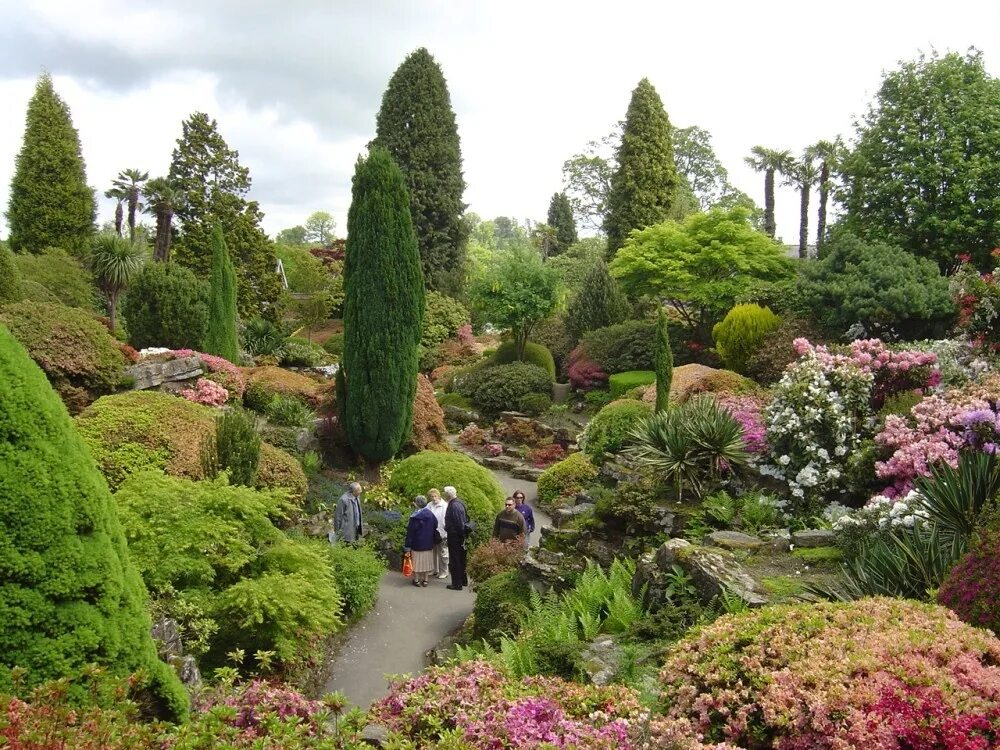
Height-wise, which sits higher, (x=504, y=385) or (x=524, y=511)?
(x=504, y=385)

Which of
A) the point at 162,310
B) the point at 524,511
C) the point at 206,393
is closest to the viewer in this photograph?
the point at 524,511

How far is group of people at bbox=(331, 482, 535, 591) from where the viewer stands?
11.2 meters

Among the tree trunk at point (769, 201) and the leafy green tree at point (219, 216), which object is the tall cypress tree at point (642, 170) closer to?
the tree trunk at point (769, 201)

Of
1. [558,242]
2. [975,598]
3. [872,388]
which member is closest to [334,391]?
[872,388]

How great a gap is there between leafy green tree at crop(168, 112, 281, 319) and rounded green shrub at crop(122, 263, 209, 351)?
29.1 ft

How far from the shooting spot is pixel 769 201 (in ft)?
135

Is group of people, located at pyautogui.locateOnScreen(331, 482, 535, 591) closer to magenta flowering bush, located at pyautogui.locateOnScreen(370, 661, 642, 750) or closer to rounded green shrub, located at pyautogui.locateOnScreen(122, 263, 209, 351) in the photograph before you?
magenta flowering bush, located at pyautogui.locateOnScreen(370, 661, 642, 750)

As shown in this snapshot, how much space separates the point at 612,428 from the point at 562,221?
136 feet

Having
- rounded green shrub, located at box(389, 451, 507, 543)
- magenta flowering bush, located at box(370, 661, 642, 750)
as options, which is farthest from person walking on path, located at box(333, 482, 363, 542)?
magenta flowering bush, located at box(370, 661, 642, 750)

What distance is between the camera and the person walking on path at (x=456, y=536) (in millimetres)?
11031

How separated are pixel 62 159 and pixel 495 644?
3434 cm

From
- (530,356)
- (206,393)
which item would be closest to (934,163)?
(530,356)

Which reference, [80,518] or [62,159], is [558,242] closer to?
[62,159]

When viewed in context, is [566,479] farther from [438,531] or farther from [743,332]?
[743,332]
